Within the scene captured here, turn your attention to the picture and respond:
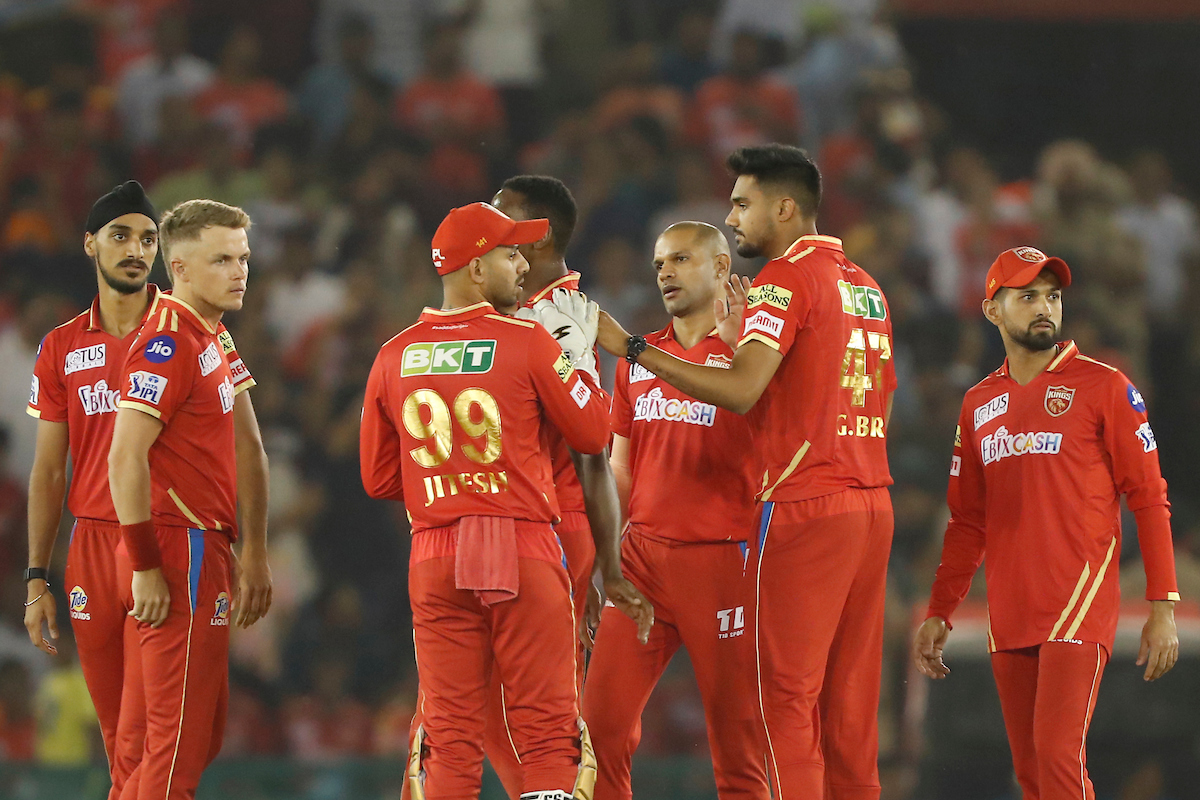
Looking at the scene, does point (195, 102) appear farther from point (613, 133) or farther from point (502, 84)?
point (613, 133)

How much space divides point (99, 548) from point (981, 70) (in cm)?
757

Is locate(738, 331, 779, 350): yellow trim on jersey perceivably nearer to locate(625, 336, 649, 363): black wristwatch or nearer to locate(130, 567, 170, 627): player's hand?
locate(625, 336, 649, 363): black wristwatch

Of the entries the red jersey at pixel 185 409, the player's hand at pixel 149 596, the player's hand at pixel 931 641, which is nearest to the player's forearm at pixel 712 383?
the player's hand at pixel 931 641

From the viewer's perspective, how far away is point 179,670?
4070 mm

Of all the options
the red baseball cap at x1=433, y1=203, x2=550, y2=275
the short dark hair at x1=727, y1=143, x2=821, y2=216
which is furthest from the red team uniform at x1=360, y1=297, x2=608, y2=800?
the short dark hair at x1=727, y1=143, x2=821, y2=216

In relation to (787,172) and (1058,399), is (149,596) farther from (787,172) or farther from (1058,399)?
(1058,399)

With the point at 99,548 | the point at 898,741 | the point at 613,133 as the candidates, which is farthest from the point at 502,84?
the point at 99,548

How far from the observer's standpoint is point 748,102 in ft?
31.2

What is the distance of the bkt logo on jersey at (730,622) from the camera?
4.50 meters

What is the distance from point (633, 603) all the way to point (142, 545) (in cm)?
162

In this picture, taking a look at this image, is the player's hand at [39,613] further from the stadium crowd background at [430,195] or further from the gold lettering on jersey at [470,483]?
the stadium crowd background at [430,195]

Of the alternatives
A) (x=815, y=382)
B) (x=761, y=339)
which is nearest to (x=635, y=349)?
(x=761, y=339)

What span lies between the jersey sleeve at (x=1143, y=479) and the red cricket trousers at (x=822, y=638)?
83cm

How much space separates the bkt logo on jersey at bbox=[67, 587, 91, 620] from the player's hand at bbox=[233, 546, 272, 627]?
19.5 inches
